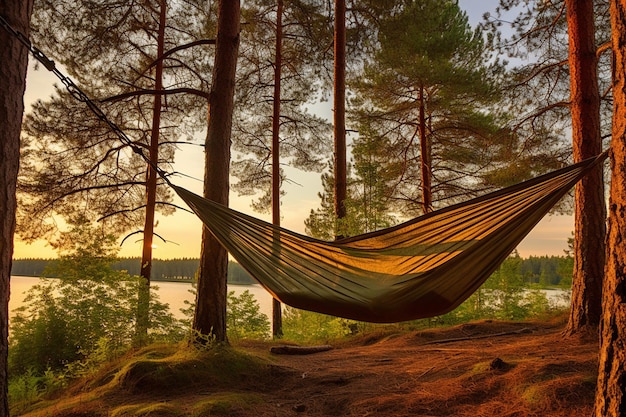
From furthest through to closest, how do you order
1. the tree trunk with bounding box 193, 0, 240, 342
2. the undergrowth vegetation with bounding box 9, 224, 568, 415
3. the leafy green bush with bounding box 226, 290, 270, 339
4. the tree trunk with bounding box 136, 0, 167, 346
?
the leafy green bush with bounding box 226, 290, 270, 339 → the tree trunk with bounding box 136, 0, 167, 346 → the undergrowth vegetation with bounding box 9, 224, 568, 415 → the tree trunk with bounding box 193, 0, 240, 342

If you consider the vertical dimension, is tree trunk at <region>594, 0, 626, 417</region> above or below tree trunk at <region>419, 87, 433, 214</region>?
below

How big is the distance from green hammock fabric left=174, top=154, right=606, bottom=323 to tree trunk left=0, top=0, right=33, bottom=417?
0.68m

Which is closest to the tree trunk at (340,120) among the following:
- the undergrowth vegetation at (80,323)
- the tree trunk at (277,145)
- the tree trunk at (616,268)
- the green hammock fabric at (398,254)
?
the tree trunk at (277,145)

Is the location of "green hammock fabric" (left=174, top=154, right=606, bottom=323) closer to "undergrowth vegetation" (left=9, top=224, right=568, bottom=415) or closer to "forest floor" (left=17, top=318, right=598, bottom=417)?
"forest floor" (left=17, top=318, right=598, bottom=417)

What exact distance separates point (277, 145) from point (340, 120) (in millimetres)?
1521

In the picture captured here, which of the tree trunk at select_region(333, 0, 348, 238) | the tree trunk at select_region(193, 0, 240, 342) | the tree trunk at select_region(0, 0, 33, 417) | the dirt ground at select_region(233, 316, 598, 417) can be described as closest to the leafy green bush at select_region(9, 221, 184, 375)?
the tree trunk at select_region(193, 0, 240, 342)

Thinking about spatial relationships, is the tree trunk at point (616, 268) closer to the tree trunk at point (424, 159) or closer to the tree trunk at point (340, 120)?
the tree trunk at point (340, 120)

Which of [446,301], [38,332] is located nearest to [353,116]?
[38,332]

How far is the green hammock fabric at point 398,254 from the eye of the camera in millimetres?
1493

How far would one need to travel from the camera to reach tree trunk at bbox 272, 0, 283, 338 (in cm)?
587

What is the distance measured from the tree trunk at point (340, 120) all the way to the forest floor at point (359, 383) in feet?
5.93

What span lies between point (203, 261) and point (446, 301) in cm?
195

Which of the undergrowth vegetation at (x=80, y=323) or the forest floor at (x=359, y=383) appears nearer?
the forest floor at (x=359, y=383)

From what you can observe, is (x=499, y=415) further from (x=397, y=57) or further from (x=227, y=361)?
(x=397, y=57)
